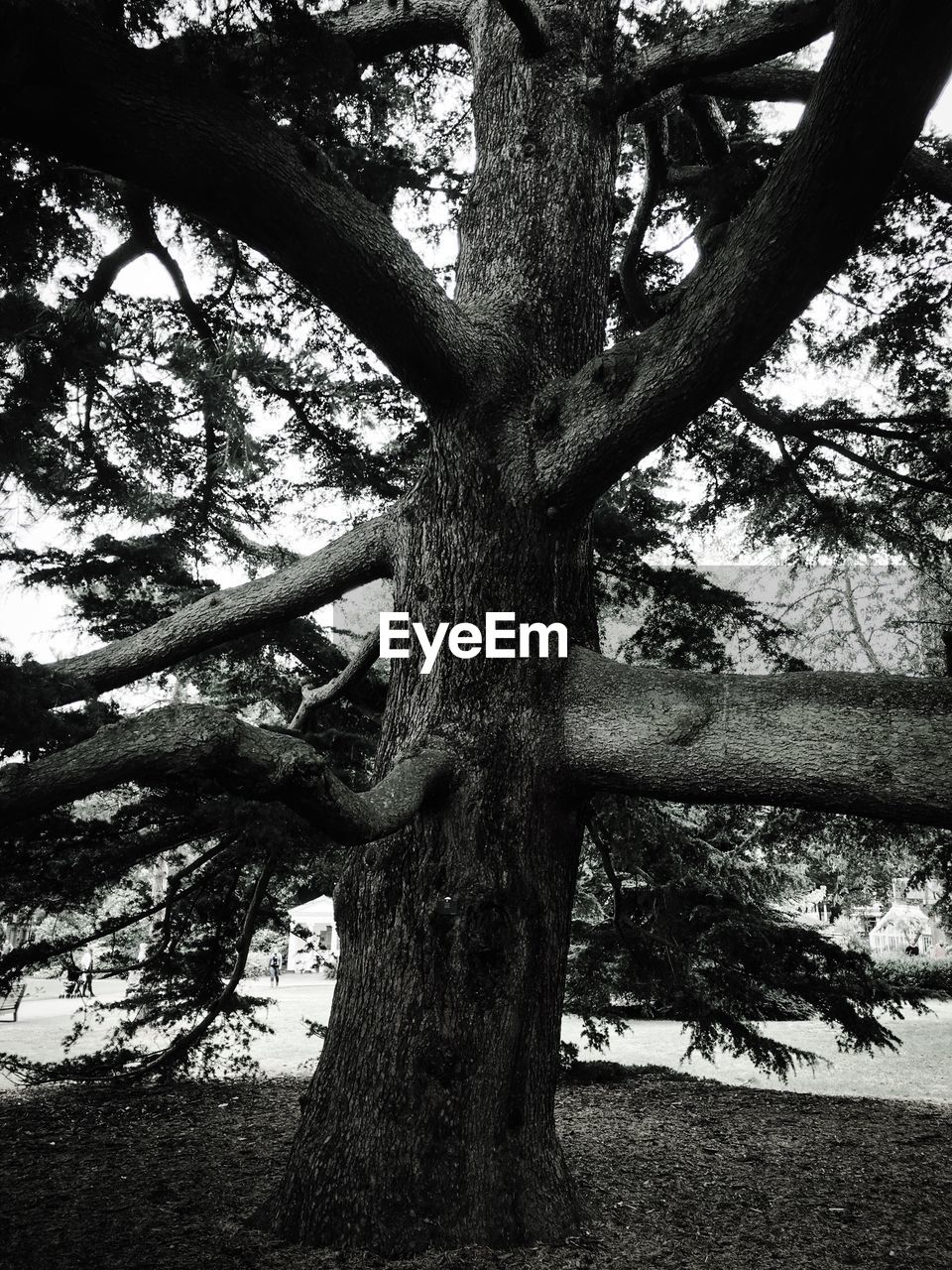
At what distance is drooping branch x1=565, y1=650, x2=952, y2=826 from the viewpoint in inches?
126

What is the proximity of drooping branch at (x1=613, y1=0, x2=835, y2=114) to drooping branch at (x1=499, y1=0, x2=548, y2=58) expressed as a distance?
1.92 feet

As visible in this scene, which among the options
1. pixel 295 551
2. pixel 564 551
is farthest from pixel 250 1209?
pixel 295 551

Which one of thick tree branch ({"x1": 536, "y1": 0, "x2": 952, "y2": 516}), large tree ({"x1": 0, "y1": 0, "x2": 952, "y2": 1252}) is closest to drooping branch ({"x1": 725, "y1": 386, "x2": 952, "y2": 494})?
large tree ({"x1": 0, "y1": 0, "x2": 952, "y2": 1252})

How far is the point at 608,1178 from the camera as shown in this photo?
465 centimetres

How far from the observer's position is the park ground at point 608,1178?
3471 millimetres

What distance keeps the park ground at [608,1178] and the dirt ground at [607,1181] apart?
0.05 feet

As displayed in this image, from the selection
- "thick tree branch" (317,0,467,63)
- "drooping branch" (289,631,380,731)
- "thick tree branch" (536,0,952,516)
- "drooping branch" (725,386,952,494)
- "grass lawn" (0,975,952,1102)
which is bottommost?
"grass lawn" (0,975,952,1102)

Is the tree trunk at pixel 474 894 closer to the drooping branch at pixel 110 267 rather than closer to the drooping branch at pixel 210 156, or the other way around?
the drooping branch at pixel 210 156

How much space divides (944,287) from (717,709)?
14.2ft

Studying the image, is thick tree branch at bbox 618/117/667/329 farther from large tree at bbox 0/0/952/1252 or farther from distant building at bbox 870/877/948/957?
distant building at bbox 870/877/948/957

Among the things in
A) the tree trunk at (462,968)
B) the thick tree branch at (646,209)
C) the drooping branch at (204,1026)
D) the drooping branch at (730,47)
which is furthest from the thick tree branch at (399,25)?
the drooping branch at (204,1026)

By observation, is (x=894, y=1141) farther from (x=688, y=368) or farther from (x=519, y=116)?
(x=519, y=116)

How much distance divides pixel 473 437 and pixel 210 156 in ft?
5.57

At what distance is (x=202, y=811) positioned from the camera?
518 centimetres
